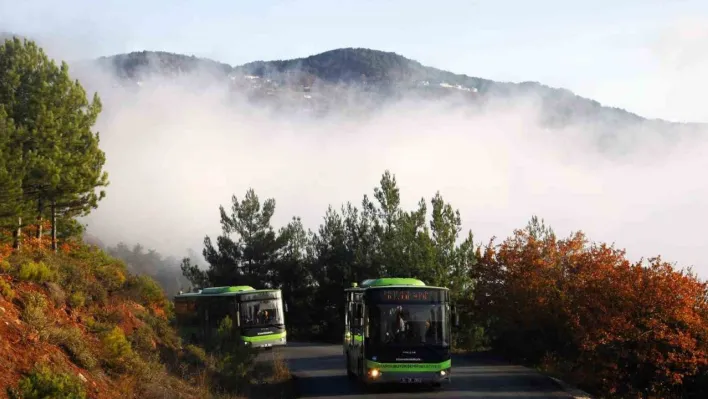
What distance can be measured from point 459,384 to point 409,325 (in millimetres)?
4269

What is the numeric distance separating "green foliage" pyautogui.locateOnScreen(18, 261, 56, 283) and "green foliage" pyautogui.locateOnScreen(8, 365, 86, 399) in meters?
7.40

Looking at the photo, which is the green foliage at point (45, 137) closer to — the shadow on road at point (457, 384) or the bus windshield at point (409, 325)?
the shadow on road at point (457, 384)

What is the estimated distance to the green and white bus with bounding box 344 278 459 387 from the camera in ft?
65.1

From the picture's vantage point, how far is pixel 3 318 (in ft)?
48.2

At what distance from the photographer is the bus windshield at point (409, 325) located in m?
20.0

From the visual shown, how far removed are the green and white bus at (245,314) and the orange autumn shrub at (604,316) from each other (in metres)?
12.1

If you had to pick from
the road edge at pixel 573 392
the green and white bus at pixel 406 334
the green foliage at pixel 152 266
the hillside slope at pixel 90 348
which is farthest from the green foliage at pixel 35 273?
the green foliage at pixel 152 266

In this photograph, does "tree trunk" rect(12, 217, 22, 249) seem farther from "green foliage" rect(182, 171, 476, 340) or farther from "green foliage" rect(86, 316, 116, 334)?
"green foliage" rect(182, 171, 476, 340)

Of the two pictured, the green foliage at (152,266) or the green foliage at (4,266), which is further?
the green foliage at (152,266)

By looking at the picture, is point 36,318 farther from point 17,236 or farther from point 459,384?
point 17,236

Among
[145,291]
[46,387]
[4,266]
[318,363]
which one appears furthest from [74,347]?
[145,291]

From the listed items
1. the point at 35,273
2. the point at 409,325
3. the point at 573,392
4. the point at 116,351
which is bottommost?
the point at 573,392

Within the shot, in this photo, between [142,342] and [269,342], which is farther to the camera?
[269,342]

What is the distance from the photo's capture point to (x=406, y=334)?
20031 millimetres
